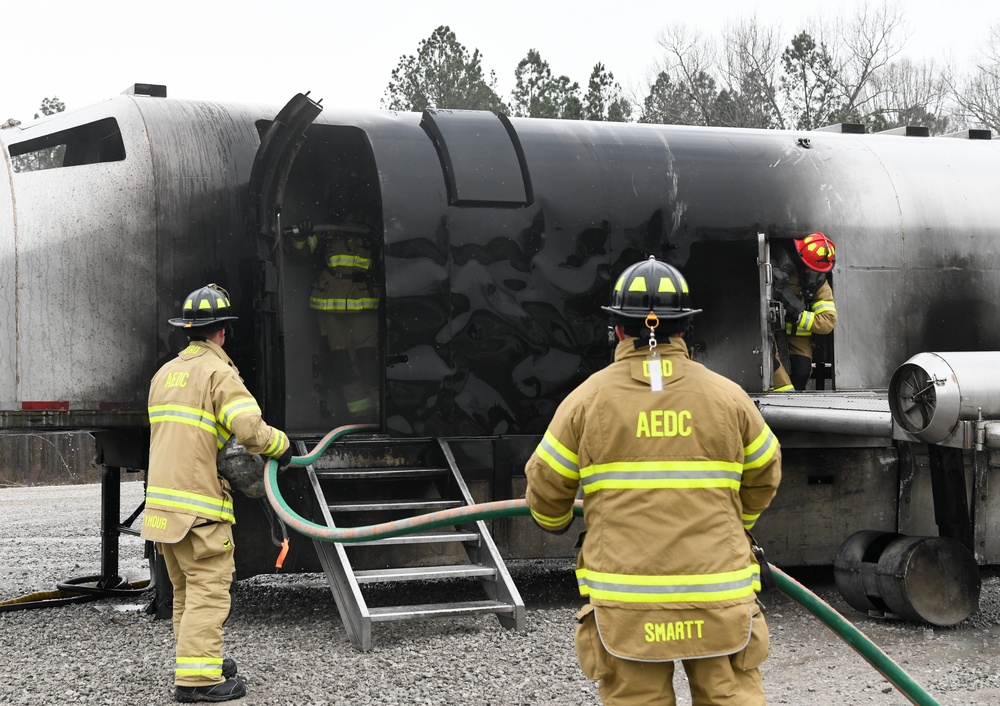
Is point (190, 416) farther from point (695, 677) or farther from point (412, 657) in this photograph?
point (695, 677)

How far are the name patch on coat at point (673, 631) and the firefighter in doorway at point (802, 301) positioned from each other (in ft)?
17.7

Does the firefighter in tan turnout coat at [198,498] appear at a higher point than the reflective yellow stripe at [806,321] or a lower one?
lower

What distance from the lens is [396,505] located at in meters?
7.17

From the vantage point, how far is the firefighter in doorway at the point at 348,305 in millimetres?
8219

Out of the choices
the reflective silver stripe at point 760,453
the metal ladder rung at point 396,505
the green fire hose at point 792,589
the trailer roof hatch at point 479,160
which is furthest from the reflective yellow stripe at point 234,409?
the reflective silver stripe at point 760,453

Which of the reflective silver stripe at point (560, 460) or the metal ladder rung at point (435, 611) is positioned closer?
the reflective silver stripe at point (560, 460)

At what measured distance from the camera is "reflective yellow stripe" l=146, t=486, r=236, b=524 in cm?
556

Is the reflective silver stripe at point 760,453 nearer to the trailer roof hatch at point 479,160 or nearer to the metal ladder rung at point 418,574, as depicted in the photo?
the metal ladder rung at point 418,574

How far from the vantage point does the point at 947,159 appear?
9.24 meters

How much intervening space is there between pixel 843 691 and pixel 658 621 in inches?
109

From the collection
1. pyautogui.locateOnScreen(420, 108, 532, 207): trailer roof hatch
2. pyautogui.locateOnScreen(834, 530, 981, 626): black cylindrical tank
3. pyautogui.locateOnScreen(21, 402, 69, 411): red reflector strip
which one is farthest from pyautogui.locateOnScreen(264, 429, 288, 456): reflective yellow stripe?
pyautogui.locateOnScreen(834, 530, 981, 626): black cylindrical tank

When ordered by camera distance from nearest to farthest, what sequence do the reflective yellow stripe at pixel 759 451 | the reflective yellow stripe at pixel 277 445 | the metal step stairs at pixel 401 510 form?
1. the reflective yellow stripe at pixel 759 451
2. the reflective yellow stripe at pixel 277 445
3. the metal step stairs at pixel 401 510

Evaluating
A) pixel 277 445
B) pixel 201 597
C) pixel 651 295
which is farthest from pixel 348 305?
pixel 651 295

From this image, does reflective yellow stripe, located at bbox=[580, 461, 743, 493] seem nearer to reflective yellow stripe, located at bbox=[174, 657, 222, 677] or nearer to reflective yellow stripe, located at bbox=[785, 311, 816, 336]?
reflective yellow stripe, located at bbox=[174, 657, 222, 677]
